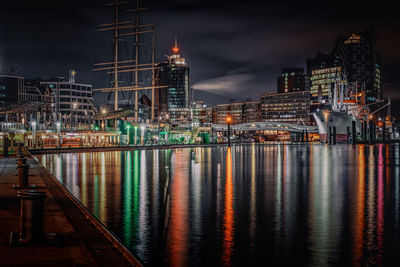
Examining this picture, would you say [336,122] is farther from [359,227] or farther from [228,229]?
[228,229]

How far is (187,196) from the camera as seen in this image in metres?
21.9

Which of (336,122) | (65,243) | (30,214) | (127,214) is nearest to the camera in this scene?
(30,214)

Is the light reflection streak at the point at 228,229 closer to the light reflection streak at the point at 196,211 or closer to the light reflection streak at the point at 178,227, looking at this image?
the light reflection streak at the point at 196,211

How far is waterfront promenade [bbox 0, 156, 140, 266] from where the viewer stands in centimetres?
863

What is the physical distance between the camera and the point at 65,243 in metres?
10.0

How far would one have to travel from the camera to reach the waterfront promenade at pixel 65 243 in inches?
340

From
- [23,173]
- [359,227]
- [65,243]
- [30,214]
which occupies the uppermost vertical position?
[23,173]

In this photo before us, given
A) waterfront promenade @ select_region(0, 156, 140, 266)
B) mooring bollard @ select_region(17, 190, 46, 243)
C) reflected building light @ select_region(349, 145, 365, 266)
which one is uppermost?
mooring bollard @ select_region(17, 190, 46, 243)

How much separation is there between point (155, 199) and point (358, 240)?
9928 mm

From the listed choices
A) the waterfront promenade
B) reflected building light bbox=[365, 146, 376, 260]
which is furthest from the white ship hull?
the waterfront promenade

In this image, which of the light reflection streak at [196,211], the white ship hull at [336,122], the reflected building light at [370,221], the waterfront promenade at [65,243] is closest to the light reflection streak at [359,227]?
the reflected building light at [370,221]

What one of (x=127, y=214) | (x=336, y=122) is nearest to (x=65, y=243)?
(x=127, y=214)

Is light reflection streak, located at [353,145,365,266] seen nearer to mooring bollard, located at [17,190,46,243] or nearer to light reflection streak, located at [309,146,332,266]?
light reflection streak, located at [309,146,332,266]

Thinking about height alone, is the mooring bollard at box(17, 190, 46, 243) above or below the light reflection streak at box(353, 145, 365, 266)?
above
